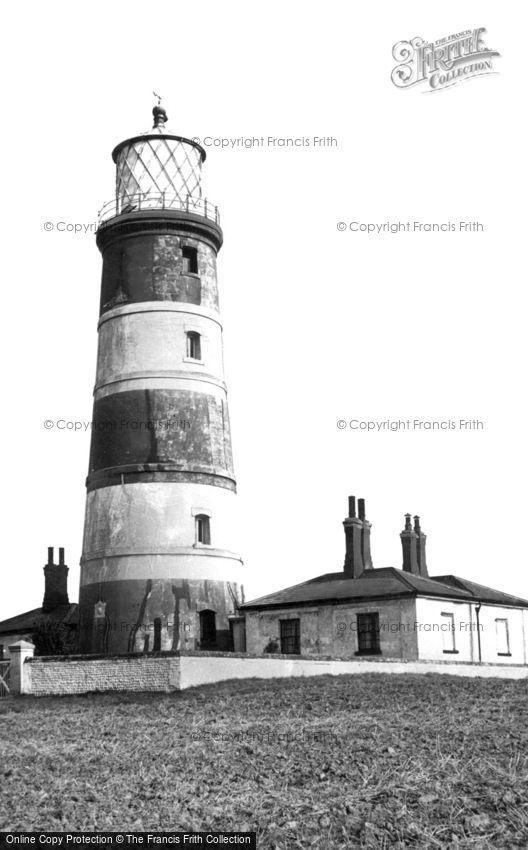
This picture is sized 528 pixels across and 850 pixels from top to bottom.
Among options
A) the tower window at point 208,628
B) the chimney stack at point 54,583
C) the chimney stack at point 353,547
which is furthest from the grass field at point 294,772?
the chimney stack at point 54,583

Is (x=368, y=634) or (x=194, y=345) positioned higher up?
(x=194, y=345)

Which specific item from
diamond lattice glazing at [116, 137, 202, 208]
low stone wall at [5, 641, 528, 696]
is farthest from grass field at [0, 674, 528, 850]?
diamond lattice glazing at [116, 137, 202, 208]

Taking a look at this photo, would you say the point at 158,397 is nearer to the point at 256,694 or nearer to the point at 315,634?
the point at 315,634

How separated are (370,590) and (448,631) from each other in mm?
2646

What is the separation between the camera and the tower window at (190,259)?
32.2 m

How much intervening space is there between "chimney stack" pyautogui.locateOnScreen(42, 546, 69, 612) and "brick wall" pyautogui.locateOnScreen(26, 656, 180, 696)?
14524 mm

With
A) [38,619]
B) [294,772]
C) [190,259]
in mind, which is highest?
[190,259]

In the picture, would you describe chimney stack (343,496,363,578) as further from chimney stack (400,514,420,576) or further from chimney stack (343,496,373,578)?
chimney stack (400,514,420,576)

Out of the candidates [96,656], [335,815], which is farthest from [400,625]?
[335,815]

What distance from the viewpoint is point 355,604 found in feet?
103

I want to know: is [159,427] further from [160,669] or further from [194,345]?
[160,669]

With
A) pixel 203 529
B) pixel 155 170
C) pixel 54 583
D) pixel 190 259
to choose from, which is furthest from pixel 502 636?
pixel 155 170

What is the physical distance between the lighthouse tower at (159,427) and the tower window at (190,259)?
0.10 ft

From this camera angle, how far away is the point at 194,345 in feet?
103
